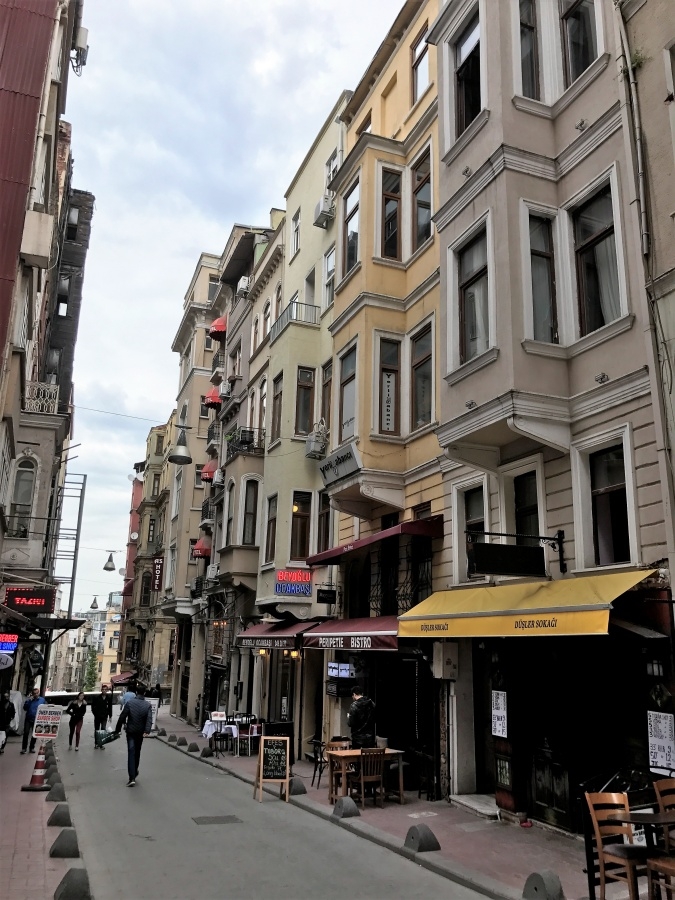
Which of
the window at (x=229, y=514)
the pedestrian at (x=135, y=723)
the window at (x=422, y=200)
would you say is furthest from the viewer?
the window at (x=229, y=514)

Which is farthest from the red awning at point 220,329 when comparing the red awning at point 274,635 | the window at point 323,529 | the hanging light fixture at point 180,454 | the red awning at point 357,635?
the red awning at point 357,635

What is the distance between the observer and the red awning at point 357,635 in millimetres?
13320

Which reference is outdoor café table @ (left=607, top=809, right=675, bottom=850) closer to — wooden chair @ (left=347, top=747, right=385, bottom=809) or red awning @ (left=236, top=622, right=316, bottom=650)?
wooden chair @ (left=347, top=747, right=385, bottom=809)

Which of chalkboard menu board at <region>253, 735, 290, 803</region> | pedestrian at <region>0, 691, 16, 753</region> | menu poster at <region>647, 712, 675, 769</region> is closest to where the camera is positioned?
menu poster at <region>647, 712, 675, 769</region>

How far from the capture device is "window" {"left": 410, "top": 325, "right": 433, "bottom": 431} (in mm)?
16062

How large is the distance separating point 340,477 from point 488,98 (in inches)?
335

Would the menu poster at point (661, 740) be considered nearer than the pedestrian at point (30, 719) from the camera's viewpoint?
Yes

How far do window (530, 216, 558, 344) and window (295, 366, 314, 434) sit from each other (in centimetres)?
1208

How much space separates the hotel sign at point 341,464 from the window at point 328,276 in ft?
23.3

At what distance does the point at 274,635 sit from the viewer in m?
19.0

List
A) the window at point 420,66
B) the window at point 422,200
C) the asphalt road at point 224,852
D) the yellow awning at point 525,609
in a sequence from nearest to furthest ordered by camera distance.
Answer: the asphalt road at point 224,852 → the yellow awning at point 525,609 → the window at point 422,200 → the window at point 420,66

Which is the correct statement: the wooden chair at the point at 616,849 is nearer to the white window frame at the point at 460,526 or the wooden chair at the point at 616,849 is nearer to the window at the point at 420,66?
the white window frame at the point at 460,526

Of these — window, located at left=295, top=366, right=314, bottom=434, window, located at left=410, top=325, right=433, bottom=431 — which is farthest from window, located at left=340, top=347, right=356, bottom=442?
window, located at left=295, top=366, right=314, bottom=434

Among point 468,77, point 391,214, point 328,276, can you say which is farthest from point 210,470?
point 468,77
